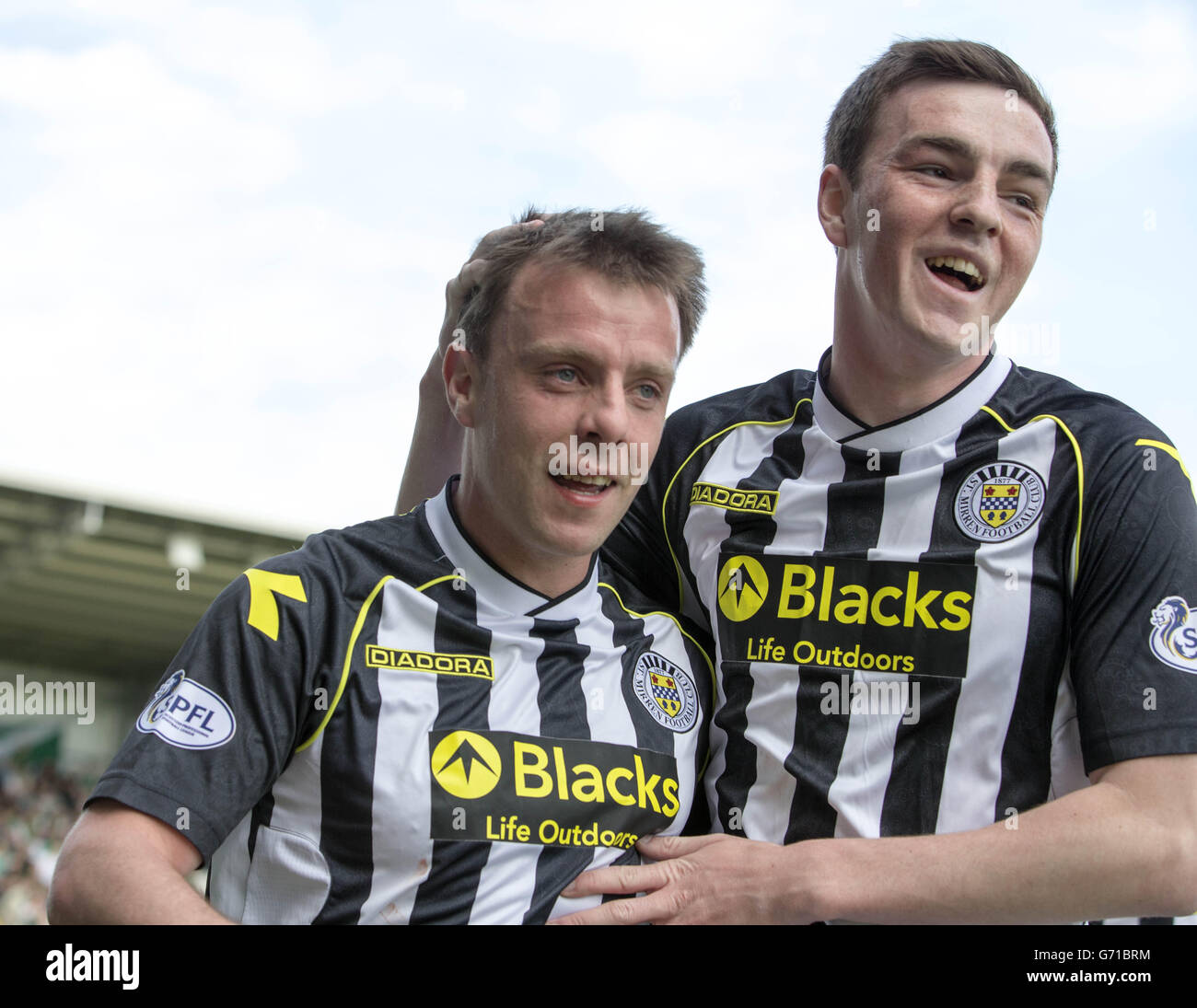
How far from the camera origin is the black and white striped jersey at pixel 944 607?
251 centimetres

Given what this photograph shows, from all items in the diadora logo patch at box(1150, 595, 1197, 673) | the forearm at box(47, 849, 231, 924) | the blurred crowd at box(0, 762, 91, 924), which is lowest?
the blurred crowd at box(0, 762, 91, 924)

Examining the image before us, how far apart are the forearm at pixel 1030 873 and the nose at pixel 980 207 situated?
4.06 ft

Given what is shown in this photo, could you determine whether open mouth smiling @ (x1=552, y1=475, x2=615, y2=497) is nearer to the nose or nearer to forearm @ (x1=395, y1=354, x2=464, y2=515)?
forearm @ (x1=395, y1=354, x2=464, y2=515)

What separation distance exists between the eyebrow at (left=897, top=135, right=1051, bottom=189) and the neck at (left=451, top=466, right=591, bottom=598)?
49.8 inches

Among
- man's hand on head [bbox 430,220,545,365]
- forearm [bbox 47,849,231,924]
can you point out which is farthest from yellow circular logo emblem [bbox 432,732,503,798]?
man's hand on head [bbox 430,220,545,365]

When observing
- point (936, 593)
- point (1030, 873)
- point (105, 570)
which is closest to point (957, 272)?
point (936, 593)

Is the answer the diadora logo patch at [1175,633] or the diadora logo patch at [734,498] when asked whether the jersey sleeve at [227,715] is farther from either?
the diadora logo patch at [1175,633]

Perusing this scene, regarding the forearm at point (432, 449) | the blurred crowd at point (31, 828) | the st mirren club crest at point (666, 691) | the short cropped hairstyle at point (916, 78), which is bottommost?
the blurred crowd at point (31, 828)

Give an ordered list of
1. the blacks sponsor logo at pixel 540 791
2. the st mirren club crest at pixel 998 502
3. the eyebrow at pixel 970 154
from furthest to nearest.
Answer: the eyebrow at pixel 970 154
the st mirren club crest at pixel 998 502
the blacks sponsor logo at pixel 540 791

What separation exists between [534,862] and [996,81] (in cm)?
206

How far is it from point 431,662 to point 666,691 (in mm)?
599

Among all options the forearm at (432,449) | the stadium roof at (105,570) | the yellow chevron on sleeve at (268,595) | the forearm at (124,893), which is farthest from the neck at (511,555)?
the stadium roof at (105,570)

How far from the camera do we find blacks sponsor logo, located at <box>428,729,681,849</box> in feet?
8.44
